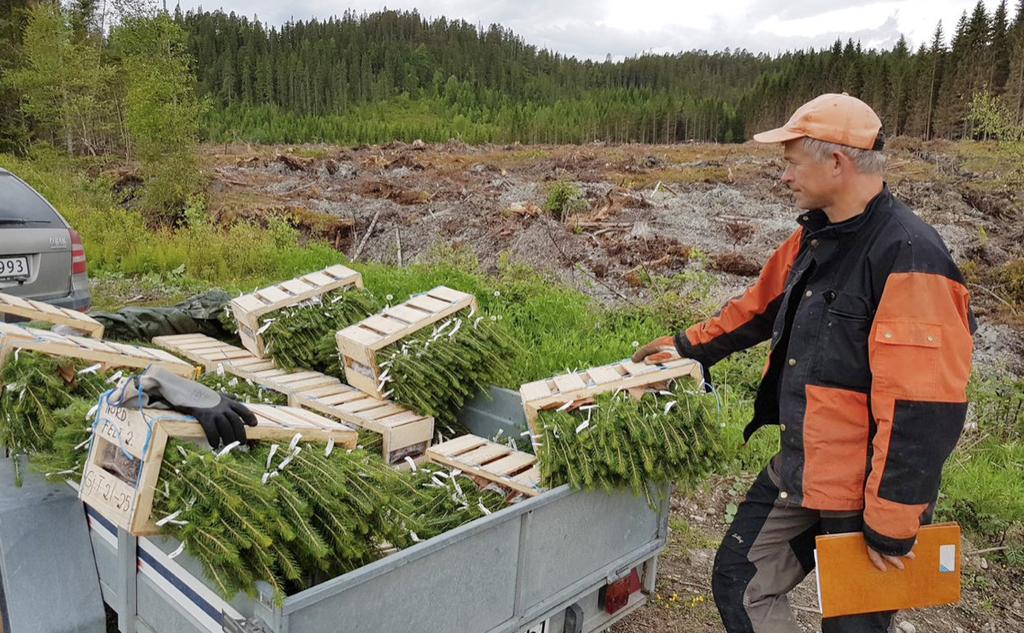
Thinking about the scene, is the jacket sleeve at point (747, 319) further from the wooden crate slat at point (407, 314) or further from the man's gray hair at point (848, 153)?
the wooden crate slat at point (407, 314)

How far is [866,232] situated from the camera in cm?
248

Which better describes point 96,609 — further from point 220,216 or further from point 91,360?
point 220,216

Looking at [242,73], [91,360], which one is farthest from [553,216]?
[242,73]

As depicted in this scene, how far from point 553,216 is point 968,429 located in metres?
13.0

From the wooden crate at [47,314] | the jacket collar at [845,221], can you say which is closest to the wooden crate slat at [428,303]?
Result: the wooden crate at [47,314]

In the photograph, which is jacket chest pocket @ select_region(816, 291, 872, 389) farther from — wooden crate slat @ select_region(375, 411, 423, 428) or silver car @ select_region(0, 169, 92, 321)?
silver car @ select_region(0, 169, 92, 321)

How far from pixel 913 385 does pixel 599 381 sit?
4.73 ft

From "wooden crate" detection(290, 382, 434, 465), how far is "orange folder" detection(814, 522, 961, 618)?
226 cm

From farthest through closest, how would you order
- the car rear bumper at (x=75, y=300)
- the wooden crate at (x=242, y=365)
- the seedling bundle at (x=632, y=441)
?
the car rear bumper at (x=75, y=300) < the wooden crate at (x=242, y=365) < the seedling bundle at (x=632, y=441)

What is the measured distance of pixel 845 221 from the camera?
2.54 metres

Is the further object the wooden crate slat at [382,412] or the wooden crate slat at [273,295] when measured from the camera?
the wooden crate slat at [273,295]

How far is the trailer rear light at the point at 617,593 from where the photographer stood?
10.0ft

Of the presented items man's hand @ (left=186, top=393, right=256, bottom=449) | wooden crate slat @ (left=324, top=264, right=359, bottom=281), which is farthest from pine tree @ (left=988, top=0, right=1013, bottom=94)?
man's hand @ (left=186, top=393, right=256, bottom=449)

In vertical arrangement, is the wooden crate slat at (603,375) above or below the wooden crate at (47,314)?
below
